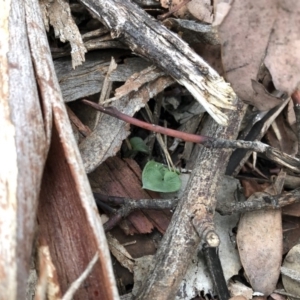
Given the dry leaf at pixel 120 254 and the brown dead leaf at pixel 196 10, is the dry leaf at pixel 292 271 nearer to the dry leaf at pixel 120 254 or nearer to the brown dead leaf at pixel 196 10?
the dry leaf at pixel 120 254

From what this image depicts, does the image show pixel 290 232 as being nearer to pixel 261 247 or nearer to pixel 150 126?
pixel 261 247

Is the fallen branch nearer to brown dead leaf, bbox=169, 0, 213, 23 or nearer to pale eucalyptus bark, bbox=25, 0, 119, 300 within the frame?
pale eucalyptus bark, bbox=25, 0, 119, 300

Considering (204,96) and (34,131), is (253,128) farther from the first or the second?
(34,131)

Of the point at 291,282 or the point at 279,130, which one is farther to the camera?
the point at 279,130

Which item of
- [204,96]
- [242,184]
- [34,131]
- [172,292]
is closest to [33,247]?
[34,131]

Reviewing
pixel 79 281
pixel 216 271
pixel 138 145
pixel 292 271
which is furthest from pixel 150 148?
pixel 79 281

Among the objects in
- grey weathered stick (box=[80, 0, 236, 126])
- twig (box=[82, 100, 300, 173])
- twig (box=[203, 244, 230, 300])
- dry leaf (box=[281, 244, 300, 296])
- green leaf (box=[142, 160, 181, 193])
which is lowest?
dry leaf (box=[281, 244, 300, 296])

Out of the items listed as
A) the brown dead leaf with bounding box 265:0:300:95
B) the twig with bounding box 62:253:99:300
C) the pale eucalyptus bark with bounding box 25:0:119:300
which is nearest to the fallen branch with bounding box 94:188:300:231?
the pale eucalyptus bark with bounding box 25:0:119:300

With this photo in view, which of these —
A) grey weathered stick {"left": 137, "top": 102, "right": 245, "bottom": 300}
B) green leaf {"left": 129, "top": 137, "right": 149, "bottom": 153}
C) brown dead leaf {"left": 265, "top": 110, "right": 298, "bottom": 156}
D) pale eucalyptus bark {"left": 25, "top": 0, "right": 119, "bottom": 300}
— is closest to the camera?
pale eucalyptus bark {"left": 25, "top": 0, "right": 119, "bottom": 300}
